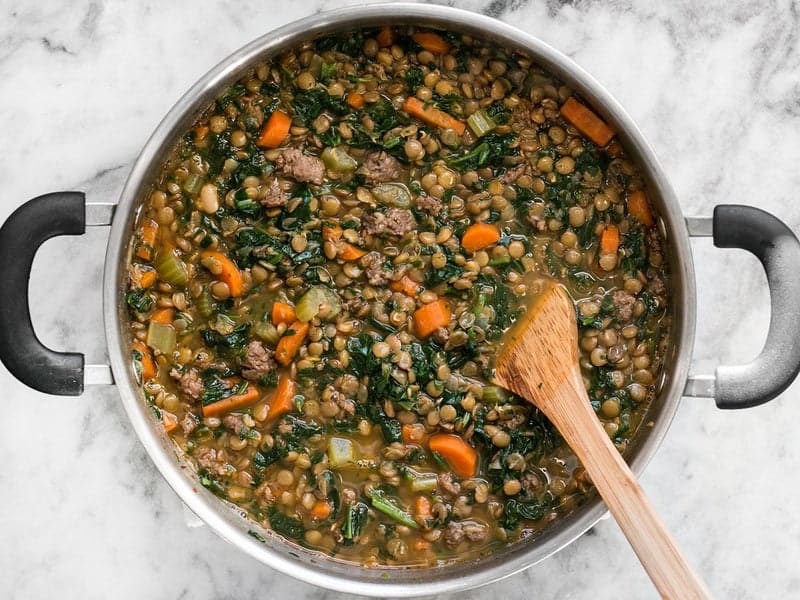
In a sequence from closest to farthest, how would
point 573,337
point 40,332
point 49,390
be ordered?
point 49,390 < point 573,337 < point 40,332

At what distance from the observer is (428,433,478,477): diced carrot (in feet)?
12.2

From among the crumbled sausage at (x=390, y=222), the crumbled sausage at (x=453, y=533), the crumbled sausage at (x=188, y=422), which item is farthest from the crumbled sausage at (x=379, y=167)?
the crumbled sausage at (x=453, y=533)

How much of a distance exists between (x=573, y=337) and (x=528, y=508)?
727mm

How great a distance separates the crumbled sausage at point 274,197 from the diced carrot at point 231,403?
73 cm

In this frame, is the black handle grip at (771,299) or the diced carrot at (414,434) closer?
the black handle grip at (771,299)

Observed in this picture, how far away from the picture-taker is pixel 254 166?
372 centimetres

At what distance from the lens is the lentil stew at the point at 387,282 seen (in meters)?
3.71

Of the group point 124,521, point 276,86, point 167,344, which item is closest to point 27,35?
point 276,86

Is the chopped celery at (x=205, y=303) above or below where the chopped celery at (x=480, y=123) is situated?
below

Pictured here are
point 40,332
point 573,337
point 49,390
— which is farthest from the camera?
point 40,332

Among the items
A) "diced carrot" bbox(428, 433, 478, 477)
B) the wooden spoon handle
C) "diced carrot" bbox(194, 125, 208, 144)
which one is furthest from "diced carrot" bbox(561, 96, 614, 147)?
"diced carrot" bbox(194, 125, 208, 144)

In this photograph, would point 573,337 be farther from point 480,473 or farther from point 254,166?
point 254,166

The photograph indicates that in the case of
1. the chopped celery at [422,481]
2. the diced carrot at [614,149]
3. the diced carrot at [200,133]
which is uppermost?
the diced carrot at [614,149]

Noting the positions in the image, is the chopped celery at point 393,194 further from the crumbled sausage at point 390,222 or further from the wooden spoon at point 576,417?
the wooden spoon at point 576,417
